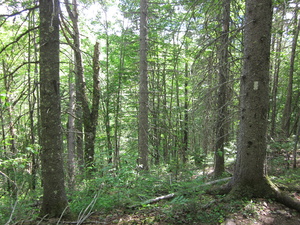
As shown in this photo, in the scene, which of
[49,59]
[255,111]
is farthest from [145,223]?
[49,59]

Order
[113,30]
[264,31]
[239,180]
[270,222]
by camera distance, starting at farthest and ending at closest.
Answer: [113,30], [239,180], [264,31], [270,222]

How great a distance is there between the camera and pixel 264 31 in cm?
403

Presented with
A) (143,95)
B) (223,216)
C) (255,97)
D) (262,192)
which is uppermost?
(143,95)

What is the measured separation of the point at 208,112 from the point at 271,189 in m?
2.32

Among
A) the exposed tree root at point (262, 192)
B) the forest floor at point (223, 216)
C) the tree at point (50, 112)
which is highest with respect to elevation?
the tree at point (50, 112)

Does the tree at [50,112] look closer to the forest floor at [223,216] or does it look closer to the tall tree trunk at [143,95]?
the forest floor at [223,216]

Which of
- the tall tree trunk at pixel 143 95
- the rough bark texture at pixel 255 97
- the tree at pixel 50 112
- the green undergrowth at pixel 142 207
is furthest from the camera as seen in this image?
the tall tree trunk at pixel 143 95

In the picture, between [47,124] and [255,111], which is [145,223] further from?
[255,111]

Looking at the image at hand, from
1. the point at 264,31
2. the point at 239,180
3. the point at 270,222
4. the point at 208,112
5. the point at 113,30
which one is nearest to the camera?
the point at 270,222

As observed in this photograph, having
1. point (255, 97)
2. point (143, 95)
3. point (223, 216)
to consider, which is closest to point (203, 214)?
point (223, 216)

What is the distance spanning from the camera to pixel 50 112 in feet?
11.6

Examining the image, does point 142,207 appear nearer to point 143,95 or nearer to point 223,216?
point 223,216

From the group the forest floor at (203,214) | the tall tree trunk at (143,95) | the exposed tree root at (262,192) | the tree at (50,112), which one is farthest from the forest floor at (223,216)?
the tall tree trunk at (143,95)

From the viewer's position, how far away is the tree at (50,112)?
11.5 ft
